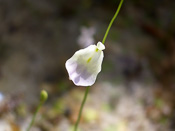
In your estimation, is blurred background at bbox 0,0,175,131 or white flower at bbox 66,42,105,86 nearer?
white flower at bbox 66,42,105,86

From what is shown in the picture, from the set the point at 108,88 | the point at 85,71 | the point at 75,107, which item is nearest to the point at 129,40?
the point at 108,88

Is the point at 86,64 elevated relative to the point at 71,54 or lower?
lower

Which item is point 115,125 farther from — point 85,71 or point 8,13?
point 8,13

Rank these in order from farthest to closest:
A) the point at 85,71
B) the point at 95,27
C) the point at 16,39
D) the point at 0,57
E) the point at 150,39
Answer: the point at 150,39 → the point at 95,27 → the point at 16,39 → the point at 0,57 → the point at 85,71

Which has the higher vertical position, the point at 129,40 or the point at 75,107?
the point at 129,40

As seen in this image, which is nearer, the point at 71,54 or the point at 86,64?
the point at 86,64

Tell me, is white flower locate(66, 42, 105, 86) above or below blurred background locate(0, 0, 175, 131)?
below
